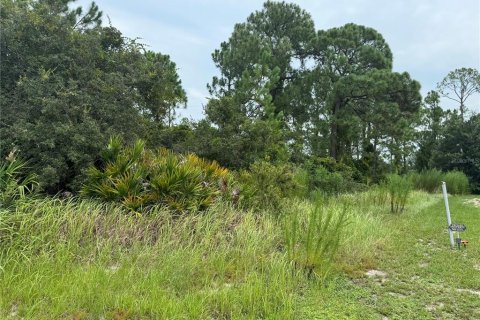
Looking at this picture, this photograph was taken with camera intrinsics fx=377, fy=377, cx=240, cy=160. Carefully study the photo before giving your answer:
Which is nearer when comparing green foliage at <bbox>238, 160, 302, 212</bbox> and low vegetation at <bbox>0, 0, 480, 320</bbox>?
low vegetation at <bbox>0, 0, 480, 320</bbox>

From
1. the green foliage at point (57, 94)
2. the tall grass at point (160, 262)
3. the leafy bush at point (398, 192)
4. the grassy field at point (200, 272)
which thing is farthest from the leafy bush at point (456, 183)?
the green foliage at point (57, 94)

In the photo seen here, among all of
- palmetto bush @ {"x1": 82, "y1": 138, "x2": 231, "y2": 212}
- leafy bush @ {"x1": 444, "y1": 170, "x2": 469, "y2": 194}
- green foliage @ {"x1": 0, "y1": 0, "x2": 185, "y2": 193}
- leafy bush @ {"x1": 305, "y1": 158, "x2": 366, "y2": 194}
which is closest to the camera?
palmetto bush @ {"x1": 82, "y1": 138, "x2": 231, "y2": 212}

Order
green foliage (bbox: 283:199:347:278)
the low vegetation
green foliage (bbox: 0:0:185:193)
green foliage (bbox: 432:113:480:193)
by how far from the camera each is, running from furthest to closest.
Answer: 1. green foliage (bbox: 432:113:480:193)
2. green foliage (bbox: 0:0:185:193)
3. green foliage (bbox: 283:199:347:278)
4. the low vegetation

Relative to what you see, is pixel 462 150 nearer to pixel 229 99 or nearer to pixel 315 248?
pixel 229 99

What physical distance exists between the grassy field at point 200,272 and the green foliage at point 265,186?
33.5 inches

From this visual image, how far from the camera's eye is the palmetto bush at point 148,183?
19.7 ft

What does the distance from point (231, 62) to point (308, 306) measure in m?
19.7

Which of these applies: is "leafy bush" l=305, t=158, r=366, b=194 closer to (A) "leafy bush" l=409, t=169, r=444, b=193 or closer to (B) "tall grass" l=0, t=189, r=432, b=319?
(B) "tall grass" l=0, t=189, r=432, b=319

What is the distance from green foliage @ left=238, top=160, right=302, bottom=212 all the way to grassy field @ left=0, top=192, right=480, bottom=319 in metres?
0.85

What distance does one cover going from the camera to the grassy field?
126 inches

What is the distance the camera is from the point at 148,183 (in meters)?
6.30

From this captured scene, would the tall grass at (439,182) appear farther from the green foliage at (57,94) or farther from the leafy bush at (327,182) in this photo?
the green foliage at (57,94)

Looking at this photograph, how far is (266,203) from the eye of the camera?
7.03m

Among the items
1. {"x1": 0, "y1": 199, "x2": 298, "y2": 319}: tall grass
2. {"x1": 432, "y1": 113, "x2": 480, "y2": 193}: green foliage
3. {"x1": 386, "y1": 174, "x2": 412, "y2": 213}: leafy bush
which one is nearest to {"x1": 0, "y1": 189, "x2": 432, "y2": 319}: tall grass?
{"x1": 0, "y1": 199, "x2": 298, "y2": 319}: tall grass
